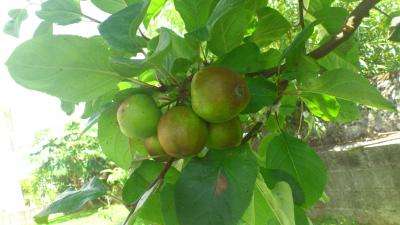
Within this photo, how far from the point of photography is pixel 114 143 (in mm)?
803

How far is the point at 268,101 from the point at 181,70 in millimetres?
152

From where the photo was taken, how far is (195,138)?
61cm

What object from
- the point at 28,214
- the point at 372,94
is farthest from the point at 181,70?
the point at 28,214

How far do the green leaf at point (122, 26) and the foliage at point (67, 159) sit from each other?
9000 mm

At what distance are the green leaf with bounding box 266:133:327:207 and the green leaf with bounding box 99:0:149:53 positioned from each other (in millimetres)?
338

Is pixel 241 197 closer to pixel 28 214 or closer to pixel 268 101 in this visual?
pixel 268 101

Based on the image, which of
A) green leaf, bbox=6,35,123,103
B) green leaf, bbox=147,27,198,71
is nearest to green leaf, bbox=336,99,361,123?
green leaf, bbox=147,27,198,71

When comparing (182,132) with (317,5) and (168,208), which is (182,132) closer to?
(168,208)

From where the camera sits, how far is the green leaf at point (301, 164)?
2.35 ft

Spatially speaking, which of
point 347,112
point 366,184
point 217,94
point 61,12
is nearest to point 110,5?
point 61,12

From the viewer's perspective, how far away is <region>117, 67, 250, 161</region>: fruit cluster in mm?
591

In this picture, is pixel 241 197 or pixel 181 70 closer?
pixel 241 197

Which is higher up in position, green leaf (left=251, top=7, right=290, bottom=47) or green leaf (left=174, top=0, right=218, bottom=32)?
green leaf (left=174, top=0, right=218, bottom=32)

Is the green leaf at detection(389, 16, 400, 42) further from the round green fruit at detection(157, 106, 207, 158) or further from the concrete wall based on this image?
the concrete wall
